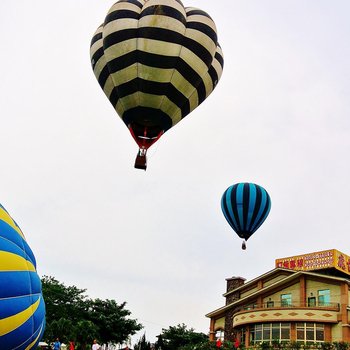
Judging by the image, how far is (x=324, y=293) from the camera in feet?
120

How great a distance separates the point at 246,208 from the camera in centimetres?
2845

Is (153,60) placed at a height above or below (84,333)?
above

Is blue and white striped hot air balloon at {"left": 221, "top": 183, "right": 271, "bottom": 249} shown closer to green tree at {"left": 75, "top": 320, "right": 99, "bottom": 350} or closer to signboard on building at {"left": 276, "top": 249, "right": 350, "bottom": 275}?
signboard on building at {"left": 276, "top": 249, "right": 350, "bottom": 275}

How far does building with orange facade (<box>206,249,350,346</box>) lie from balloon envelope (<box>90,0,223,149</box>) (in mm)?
21933

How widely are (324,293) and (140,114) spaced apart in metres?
25.0

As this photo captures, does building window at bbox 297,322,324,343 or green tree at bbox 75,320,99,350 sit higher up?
building window at bbox 297,322,324,343

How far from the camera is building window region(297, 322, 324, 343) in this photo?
3375cm

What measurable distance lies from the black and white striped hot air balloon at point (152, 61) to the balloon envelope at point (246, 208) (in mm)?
11706

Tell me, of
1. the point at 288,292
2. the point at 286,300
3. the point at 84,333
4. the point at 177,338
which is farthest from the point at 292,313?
the point at 177,338

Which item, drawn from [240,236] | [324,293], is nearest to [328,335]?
[324,293]

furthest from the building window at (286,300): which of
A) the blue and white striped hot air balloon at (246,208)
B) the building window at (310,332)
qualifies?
the blue and white striped hot air balloon at (246,208)

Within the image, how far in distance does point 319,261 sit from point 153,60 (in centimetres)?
2924

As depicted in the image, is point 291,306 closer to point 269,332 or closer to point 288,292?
point 269,332

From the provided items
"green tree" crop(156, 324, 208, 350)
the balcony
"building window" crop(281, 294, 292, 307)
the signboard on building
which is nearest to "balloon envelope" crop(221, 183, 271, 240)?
the balcony
